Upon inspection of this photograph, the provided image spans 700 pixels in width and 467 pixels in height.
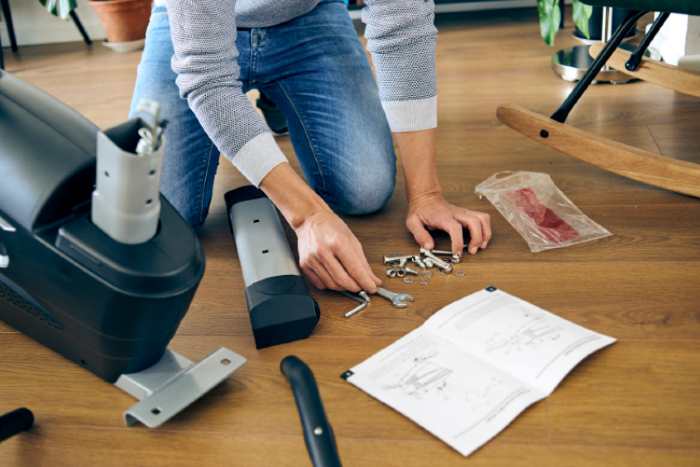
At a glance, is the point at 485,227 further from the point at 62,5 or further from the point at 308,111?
the point at 62,5

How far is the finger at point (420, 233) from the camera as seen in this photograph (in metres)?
1.31

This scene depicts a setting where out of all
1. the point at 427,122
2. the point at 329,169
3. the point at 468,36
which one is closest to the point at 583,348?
the point at 427,122

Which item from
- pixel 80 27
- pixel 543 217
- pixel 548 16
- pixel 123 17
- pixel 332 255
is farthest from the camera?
pixel 80 27

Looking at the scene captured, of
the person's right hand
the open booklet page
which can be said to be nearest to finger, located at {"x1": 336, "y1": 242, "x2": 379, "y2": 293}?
the person's right hand

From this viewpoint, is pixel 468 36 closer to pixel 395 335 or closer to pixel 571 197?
pixel 571 197

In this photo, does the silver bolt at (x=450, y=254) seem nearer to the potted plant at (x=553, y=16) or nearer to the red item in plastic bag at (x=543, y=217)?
the red item in plastic bag at (x=543, y=217)

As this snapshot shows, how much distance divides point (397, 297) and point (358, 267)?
82mm

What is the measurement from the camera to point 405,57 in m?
1.30

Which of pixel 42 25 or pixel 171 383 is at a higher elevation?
pixel 171 383

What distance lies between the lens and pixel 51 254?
841mm

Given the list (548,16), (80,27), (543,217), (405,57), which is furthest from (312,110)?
(80,27)

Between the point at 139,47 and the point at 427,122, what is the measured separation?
2032mm

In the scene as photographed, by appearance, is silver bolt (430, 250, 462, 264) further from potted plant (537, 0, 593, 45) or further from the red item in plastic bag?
potted plant (537, 0, 593, 45)

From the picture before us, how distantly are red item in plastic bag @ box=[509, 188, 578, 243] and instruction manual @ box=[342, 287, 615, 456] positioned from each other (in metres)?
0.24
